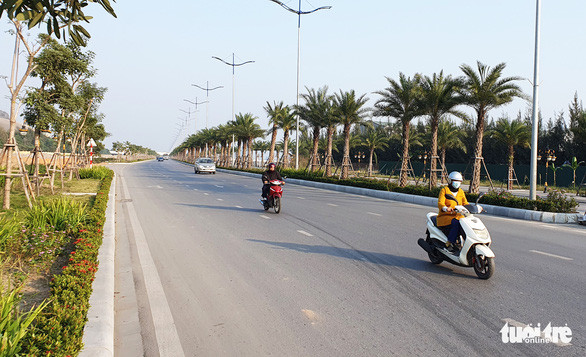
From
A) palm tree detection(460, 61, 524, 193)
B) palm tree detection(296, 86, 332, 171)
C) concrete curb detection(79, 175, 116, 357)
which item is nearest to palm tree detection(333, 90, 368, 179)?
palm tree detection(296, 86, 332, 171)

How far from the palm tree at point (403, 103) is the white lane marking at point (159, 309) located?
2060 centimetres

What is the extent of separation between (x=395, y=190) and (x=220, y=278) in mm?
17966

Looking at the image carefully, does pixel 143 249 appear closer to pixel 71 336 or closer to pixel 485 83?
pixel 71 336

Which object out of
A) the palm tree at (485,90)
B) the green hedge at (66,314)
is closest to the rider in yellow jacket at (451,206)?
the green hedge at (66,314)

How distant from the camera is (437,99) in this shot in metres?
24.5

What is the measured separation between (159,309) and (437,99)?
73.8 ft

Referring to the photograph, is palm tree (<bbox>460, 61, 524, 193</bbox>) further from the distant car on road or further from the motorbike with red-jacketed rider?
the distant car on road

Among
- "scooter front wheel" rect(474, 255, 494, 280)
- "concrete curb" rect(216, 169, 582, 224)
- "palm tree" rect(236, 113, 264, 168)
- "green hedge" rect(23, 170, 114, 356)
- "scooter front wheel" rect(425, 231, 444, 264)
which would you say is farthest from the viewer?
"palm tree" rect(236, 113, 264, 168)

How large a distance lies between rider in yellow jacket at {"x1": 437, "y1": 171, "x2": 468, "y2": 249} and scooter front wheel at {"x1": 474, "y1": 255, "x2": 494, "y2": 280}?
1.42 ft

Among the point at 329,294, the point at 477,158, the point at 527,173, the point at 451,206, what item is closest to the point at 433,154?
the point at 477,158

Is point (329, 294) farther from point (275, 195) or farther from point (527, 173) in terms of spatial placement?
point (527, 173)

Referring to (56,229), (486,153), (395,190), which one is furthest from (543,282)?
(486,153)

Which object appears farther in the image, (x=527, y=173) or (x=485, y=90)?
(x=527, y=173)

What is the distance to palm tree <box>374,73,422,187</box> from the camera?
2631 centimetres
